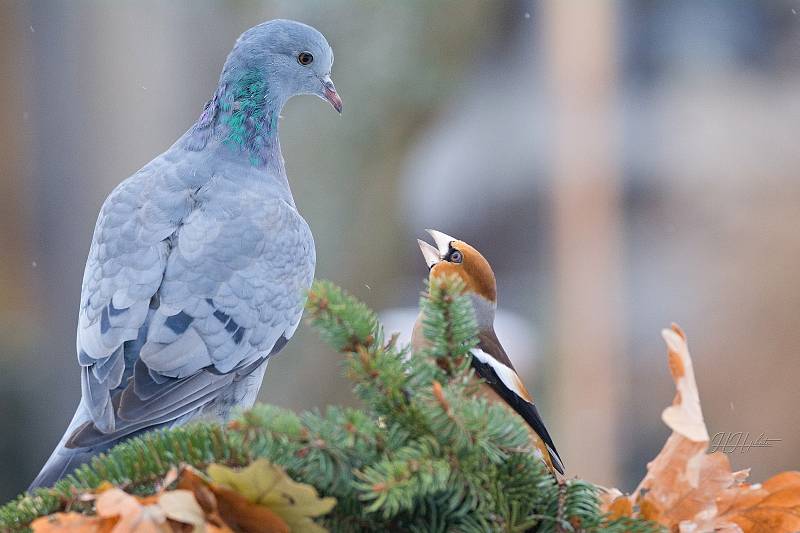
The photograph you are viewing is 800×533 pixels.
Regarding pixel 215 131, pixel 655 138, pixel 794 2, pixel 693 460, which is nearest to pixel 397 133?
pixel 655 138

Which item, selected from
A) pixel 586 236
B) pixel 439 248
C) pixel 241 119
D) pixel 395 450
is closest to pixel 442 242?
pixel 439 248

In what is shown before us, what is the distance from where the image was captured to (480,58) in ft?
13.5

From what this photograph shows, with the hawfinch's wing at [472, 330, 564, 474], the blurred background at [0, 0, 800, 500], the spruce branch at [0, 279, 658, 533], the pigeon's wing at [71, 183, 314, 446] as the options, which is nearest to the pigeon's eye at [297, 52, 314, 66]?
the pigeon's wing at [71, 183, 314, 446]

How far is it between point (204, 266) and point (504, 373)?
0.49 metres

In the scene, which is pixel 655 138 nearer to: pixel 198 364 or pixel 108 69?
pixel 108 69

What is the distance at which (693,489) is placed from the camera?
72cm

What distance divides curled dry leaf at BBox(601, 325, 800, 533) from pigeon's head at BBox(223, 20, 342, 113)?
93cm

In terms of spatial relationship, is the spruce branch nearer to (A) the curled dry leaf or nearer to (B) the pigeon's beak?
(A) the curled dry leaf

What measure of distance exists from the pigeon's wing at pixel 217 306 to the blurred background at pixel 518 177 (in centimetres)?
178

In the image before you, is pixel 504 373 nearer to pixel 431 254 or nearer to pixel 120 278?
pixel 431 254

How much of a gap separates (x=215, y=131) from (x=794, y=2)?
3.02 meters

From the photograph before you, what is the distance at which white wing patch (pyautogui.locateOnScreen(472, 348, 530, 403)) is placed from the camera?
1.05 metres

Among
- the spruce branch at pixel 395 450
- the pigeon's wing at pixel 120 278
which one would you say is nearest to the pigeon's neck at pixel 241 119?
the pigeon's wing at pixel 120 278

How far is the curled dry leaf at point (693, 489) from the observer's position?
25.8 inches
